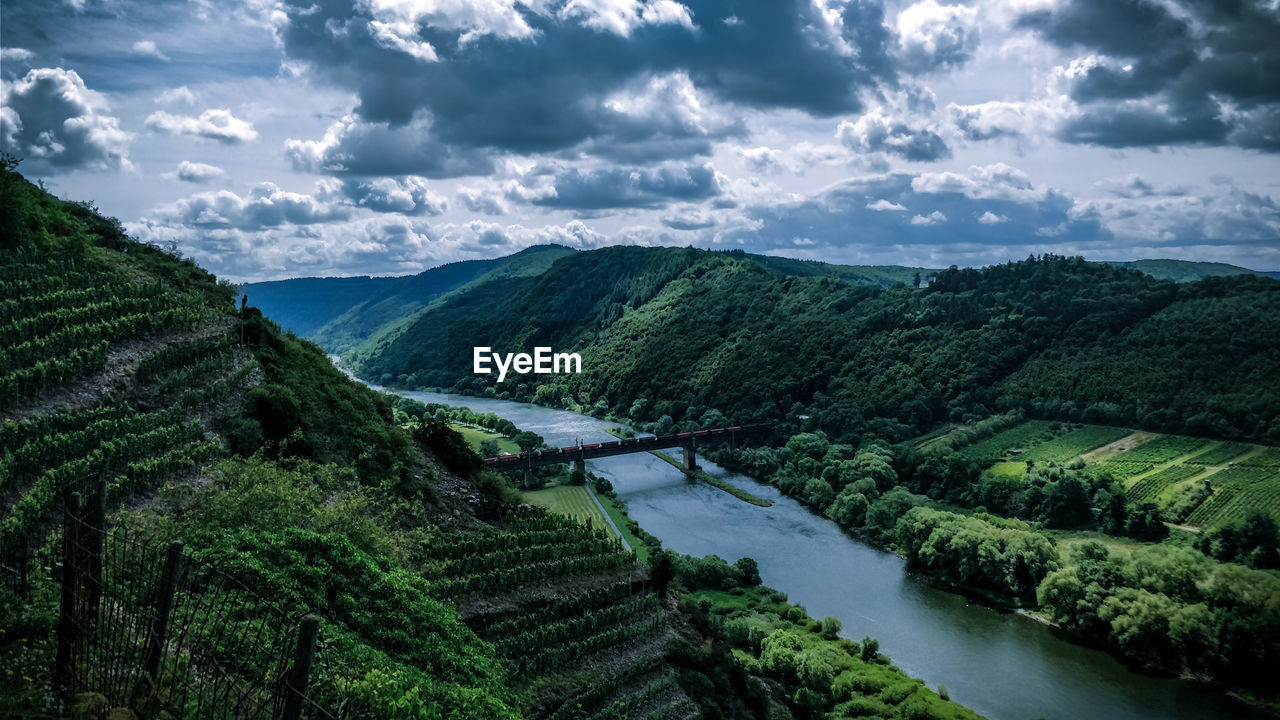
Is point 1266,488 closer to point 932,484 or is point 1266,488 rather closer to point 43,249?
point 932,484

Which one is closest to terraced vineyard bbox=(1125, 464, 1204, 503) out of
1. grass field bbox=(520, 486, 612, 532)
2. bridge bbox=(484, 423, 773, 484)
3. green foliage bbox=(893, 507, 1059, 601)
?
green foliage bbox=(893, 507, 1059, 601)

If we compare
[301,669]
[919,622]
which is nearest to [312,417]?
[301,669]

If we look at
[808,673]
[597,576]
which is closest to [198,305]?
[597,576]

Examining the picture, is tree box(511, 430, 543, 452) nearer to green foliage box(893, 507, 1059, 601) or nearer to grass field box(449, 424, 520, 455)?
grass field box(449, 424, 520, 455)

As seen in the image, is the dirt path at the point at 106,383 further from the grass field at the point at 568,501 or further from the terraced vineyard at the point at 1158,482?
the terraced vineyard at the point at 1158,482

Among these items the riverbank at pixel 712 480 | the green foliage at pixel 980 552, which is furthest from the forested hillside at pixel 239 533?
Result: the riverbank at pixel 712 480

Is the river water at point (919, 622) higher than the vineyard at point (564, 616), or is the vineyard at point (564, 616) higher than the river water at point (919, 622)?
the vineyard at point (564, 616)
